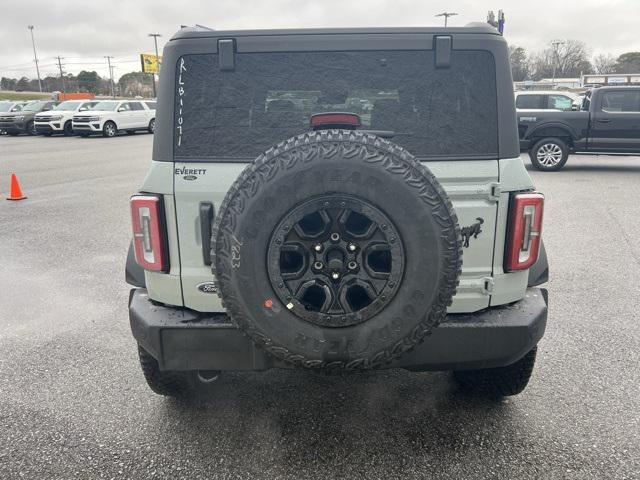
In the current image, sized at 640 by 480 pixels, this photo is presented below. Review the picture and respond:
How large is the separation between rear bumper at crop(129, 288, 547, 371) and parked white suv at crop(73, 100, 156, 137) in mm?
24328

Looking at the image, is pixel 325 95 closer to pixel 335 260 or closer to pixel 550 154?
pixel 335 260

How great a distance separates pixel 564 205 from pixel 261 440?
7763 mm

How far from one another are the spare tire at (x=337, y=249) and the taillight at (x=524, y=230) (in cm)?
52

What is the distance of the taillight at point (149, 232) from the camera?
247 cm

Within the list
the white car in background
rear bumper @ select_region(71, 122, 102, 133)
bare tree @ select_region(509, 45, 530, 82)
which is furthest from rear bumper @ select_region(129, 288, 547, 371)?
bare tree @ select_region(509, 45, 530, 82)

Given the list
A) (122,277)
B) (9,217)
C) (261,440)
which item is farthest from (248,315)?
(9,217)

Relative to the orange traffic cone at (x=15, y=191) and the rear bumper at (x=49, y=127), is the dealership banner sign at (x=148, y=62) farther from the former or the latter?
the orange traffic cone at (x=15, y=191)

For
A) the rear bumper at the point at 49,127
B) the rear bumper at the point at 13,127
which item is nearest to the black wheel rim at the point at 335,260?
the rear bumper at the point at 49,127

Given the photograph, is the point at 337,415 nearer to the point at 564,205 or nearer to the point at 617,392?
the point at 617,392

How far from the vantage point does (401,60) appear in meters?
2.46

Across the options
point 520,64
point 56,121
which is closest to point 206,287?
point 56,121

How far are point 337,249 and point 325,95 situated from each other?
835 mm

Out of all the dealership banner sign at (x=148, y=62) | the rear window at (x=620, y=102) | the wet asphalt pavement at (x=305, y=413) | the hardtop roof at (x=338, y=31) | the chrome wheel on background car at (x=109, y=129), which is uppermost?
the dealership banner sign at (x=148, y=62)

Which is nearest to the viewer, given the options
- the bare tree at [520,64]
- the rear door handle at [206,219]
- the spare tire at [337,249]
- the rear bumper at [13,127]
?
the spare tire at [337,249]
